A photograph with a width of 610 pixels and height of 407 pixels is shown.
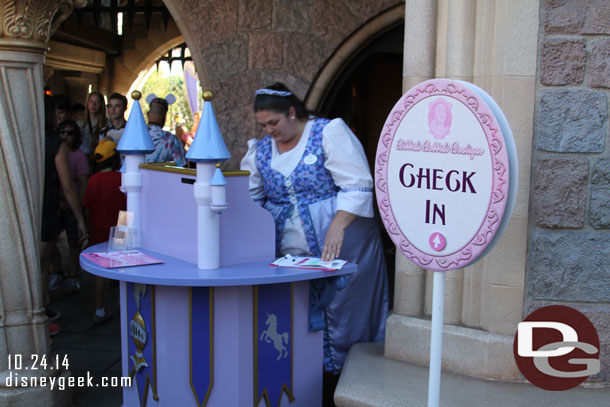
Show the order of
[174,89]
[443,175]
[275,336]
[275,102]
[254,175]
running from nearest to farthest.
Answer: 1. [443,175]
2. [275,336]
3. [275,102]
4. [254,175]
5. [174,89]

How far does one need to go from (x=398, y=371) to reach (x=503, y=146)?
1.32 metres

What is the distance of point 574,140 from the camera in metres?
2.81

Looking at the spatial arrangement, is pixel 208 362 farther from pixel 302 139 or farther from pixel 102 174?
pixel 102 174

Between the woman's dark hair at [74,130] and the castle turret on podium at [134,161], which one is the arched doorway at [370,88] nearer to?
the woman's dark hair at [74,130]

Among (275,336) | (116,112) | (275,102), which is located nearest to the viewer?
(275,336)

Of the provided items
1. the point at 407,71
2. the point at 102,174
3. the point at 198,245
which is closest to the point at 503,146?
the point at 407,71

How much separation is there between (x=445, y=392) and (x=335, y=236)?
777 millimetres

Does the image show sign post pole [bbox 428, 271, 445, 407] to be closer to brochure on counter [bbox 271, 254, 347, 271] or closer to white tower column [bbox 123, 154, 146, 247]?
brochure on counter [bbox 271, 254, 347, 271]

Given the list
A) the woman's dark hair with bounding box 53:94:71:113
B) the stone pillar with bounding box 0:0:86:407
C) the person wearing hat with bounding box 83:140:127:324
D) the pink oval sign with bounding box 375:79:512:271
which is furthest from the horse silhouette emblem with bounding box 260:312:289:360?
the woman's dark hair with bounding box 53:94:71:113

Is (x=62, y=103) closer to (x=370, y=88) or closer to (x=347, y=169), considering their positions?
(x=370, y=88)

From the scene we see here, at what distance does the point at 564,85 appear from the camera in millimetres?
2820

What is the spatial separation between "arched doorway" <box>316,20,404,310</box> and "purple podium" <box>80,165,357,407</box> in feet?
7.57

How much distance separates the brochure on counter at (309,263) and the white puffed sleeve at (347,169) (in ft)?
1.00

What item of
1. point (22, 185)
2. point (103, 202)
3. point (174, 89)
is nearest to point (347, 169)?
point (22, 185)
